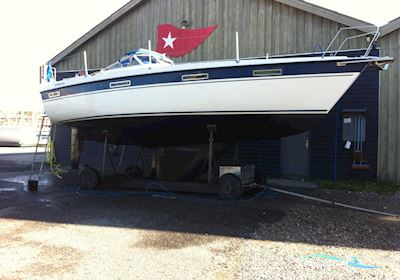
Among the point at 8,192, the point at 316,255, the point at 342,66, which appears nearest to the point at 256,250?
the point at 316,255

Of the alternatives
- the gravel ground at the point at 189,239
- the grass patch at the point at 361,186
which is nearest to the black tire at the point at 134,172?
the gravel ground at the point at 189,239

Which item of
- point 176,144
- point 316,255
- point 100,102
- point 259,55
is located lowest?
point 316,255

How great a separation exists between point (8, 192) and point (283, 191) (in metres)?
5.65

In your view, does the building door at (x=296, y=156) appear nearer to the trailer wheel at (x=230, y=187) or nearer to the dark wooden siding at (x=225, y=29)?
the dark wooden siding at (x=225, y=29)

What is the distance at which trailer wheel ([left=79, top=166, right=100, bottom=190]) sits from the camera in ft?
28.6

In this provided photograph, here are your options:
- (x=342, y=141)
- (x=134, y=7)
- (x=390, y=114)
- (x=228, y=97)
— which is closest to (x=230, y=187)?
(x=228, y=97)

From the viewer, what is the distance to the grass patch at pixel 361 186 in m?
9.25

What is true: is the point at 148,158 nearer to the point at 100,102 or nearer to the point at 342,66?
the point at 100,102

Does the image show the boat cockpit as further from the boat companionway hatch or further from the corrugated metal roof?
the corrugated metal roof

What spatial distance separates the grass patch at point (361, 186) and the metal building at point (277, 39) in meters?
0.35

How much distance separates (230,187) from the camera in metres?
7.51

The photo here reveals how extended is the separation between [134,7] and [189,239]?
9560 millimetres

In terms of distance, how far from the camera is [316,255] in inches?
182

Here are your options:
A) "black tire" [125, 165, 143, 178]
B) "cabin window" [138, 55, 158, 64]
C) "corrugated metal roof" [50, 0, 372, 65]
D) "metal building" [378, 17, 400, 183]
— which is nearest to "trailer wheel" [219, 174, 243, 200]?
"black tire" [125, 165, 143, 178]
